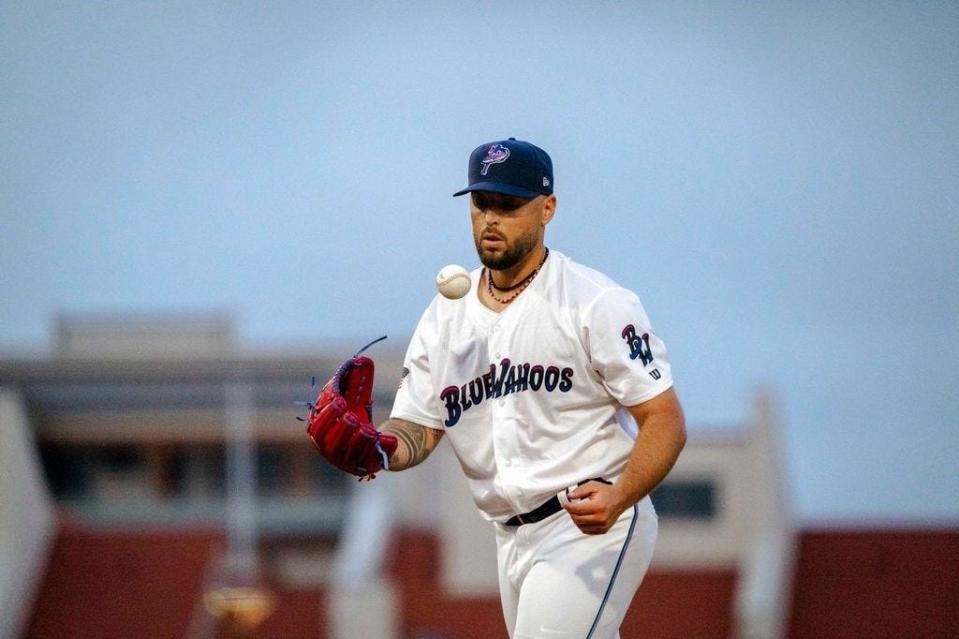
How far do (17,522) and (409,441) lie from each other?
107 ft

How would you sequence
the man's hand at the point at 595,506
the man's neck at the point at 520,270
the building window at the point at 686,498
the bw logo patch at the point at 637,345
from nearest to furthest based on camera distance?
the man's hand at the point at 595,506, the bw logo patch at the point at 637,345, the man's neck at the point at 520,270, the building window at the point at 686,498

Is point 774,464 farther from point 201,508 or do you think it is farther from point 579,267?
point 579,267

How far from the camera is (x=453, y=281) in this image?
6.68 meters

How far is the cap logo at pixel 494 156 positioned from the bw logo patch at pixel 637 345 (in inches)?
32.2

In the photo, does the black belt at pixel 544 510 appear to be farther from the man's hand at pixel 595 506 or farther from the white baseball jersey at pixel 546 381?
the man's hand at pixel 595 506

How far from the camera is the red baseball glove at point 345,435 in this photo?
656cm

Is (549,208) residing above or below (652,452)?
above

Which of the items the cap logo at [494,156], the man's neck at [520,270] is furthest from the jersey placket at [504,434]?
the cap logo at [494,156]

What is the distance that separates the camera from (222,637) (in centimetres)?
3672

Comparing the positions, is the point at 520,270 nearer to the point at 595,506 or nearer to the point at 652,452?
the point at 652,452

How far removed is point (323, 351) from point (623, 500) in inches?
1760

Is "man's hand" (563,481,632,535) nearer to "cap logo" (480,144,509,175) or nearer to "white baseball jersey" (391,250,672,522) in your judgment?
"white baseball jersey" (391,250,672,522)

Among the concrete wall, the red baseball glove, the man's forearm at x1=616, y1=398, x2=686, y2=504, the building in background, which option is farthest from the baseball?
the concrete wall

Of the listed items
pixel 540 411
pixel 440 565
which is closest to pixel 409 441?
pixel 540 411
